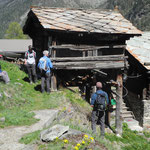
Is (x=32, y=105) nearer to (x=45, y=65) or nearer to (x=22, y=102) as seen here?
(x=22, y=102)

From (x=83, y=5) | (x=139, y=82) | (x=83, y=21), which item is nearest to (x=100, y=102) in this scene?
(x=83, y=21)

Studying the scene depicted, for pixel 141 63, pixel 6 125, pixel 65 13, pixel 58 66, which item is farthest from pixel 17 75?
pixel 141 63

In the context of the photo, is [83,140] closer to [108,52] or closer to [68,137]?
[68,137]

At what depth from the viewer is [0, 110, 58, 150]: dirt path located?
198 inches

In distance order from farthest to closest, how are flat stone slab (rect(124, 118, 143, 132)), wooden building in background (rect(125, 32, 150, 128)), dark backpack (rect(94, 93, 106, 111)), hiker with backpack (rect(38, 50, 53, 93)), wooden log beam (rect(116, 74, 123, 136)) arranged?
1. wooden building in background (rect(125, 32, 150, 128))
2. flat stone slab (rect(124, 118, 143, 132))
3. wooden log beam (rect(116, 74, 123, 136))
4. hiker with backpack (rect(38, 50, 53, 93))
5. dark backpack (rect(94, 93, 106, 111))

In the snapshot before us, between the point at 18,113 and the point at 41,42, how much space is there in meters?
6.93

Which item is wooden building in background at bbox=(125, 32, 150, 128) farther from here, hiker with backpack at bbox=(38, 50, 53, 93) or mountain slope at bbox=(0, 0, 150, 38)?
mountain slope at bbox=(0, 0, 150, 38)

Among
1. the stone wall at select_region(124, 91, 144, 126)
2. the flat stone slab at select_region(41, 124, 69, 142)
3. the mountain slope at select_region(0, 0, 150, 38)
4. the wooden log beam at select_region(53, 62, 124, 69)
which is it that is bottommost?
Answer: the stone wall at select_region(124, 91, 144, 126)

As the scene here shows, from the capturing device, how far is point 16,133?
5.75 meters

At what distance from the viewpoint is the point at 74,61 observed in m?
10.3

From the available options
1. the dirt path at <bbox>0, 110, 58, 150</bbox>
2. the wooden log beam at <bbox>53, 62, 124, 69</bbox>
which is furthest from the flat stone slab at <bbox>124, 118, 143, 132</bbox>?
the dirt path at <bbox>0, 110, 58, 150</bbox>

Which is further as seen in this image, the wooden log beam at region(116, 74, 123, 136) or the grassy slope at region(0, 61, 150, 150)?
the wooden log beam at region(116, 74, 123, 136)

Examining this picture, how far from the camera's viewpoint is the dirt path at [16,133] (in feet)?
16.5

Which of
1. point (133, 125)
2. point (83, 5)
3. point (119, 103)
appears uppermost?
point (83, 5)
